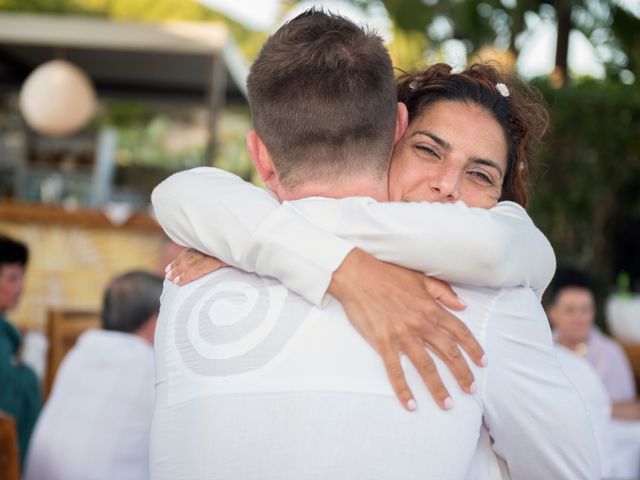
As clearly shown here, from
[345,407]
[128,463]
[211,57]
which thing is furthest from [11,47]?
[345,407]

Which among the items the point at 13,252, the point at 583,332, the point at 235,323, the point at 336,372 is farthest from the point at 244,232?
the point at 583,332

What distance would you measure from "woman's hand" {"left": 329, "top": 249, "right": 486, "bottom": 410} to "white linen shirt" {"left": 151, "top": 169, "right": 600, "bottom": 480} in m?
0.02

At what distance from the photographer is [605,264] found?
30.9 feet

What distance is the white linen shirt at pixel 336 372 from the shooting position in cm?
138

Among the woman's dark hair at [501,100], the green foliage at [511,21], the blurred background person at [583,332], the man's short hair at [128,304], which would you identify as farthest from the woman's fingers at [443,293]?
the green foliage at [511,21]

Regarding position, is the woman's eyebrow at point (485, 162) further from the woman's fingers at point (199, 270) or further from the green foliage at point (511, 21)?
the green foliage at point (511, 21)

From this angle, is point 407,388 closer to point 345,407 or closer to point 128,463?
point 345,407

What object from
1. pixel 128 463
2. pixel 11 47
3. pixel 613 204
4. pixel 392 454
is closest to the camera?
pixel 392 454

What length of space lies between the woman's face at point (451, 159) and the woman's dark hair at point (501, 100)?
0.03m

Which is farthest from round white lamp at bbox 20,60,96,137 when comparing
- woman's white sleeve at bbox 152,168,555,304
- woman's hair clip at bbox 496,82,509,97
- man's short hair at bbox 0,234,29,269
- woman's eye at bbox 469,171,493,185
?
woman's white sleeve at bbox 152,168,555,304

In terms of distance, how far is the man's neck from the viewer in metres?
1.49

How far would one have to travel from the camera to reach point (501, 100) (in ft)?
6.49

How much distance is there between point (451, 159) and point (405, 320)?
529 mm

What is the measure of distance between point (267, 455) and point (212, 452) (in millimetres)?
89
